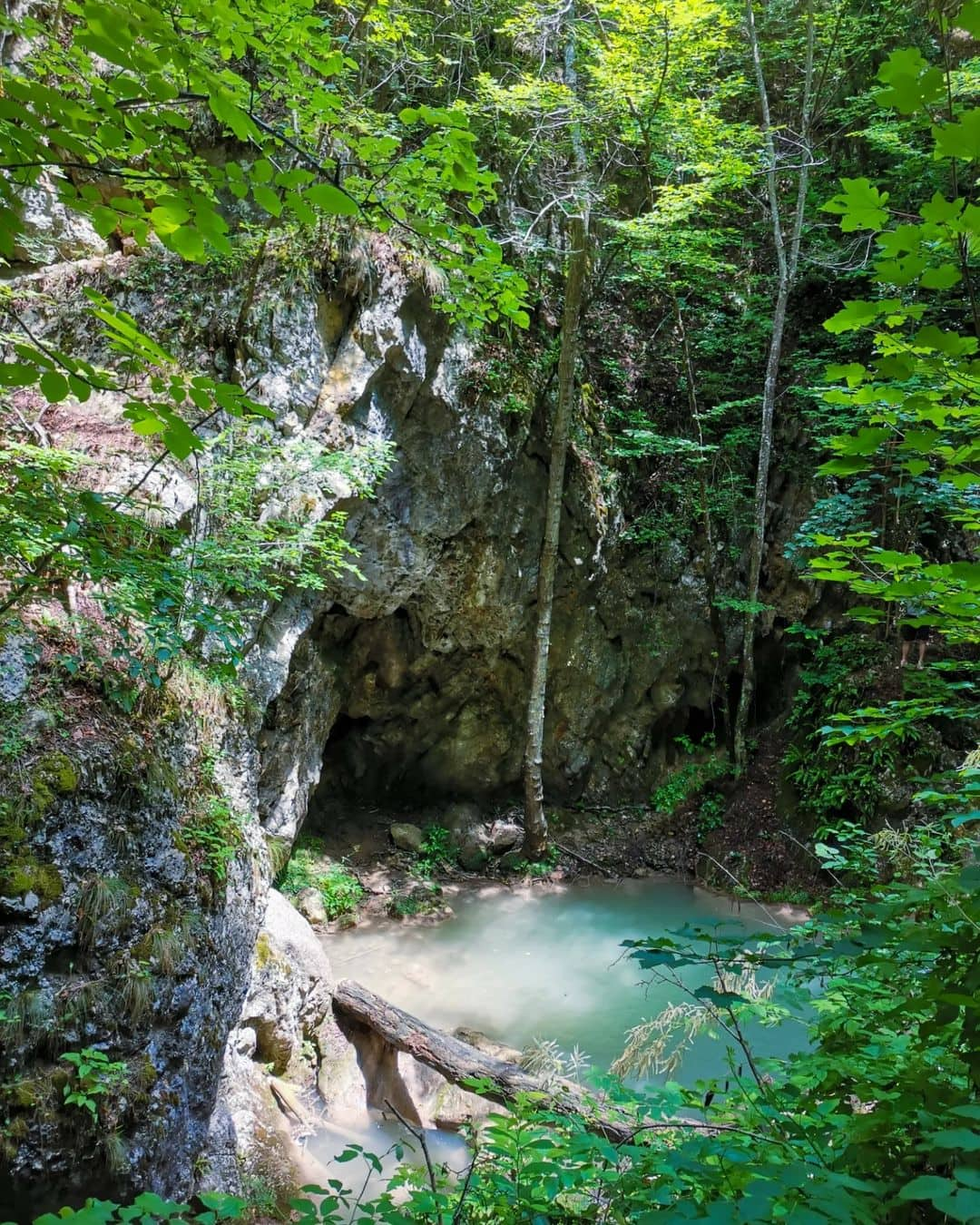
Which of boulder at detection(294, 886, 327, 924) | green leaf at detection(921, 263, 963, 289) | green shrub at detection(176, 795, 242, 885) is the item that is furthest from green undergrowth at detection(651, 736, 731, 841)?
green leaf at detection(921, 263, 963, 289)

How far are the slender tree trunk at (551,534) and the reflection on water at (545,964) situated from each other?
0.88 metres

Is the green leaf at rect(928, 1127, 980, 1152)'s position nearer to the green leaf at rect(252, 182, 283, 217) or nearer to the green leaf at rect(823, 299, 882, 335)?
the green leaf at rect(823, 299, 882, 335)

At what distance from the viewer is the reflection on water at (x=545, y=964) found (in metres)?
5.05

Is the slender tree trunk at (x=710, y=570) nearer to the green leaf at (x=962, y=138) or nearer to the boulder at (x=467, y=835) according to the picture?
the boulder at (x=467, y=835)

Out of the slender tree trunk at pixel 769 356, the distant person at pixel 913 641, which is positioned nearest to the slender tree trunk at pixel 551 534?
the slender tree trunk at pixel 769 356

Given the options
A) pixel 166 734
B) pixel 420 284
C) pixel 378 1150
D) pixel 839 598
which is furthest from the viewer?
pixel 839 598

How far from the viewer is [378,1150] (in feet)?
12.8

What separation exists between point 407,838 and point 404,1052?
3.45 metres

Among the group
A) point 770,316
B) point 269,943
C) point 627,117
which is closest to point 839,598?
point 770,316

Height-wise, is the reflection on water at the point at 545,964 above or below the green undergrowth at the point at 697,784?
below

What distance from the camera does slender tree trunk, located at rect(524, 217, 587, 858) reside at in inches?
272

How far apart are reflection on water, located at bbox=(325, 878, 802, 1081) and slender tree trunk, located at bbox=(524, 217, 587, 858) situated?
0.88 metres

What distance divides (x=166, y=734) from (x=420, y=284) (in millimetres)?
4511

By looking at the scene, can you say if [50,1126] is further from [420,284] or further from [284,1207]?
[420,284]
